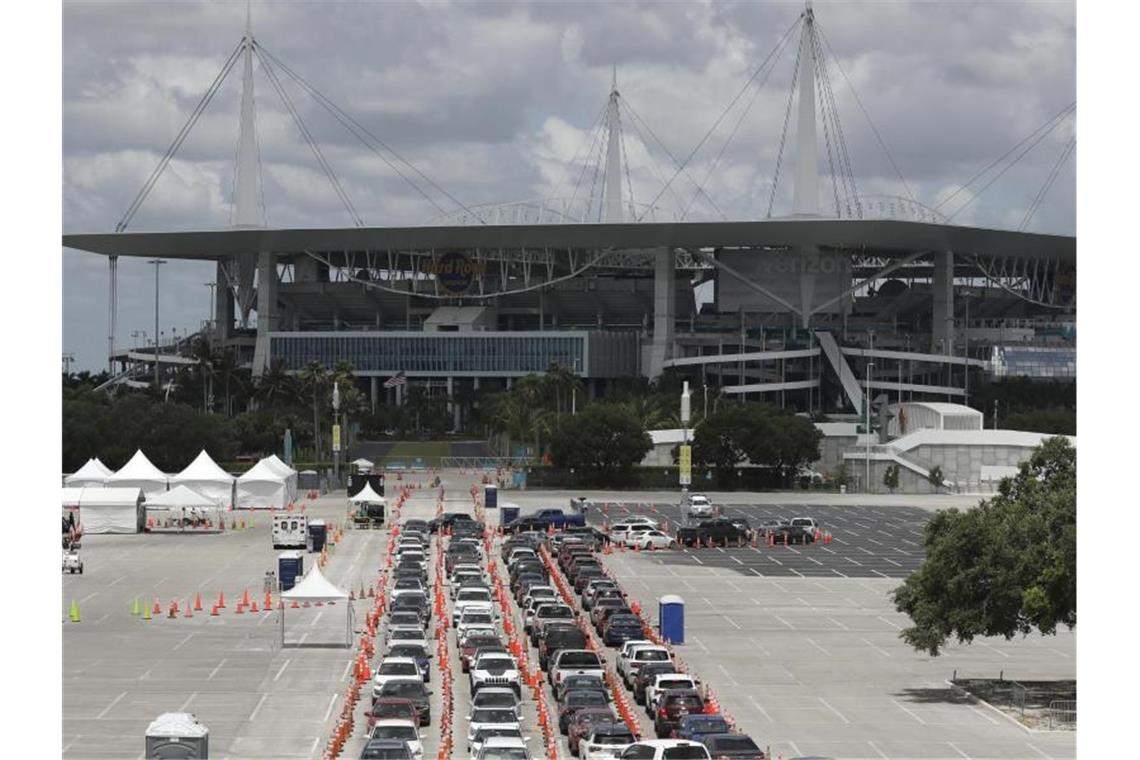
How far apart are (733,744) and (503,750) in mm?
4173

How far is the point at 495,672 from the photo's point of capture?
150 feet

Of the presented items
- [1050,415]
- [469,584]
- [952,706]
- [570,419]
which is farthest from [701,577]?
[1050,415]

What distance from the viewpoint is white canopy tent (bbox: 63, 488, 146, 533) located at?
97250 millimetres

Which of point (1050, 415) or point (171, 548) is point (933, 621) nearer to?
point (171, 548)

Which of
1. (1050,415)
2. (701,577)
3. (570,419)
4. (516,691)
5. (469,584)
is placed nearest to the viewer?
(516,691)

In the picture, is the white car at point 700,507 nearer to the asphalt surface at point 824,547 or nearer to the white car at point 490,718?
the asphalt surface at point 824,547

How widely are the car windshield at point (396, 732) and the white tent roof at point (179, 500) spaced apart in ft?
199

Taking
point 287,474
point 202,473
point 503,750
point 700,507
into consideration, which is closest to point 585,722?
point 503,750

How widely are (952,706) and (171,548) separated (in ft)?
169

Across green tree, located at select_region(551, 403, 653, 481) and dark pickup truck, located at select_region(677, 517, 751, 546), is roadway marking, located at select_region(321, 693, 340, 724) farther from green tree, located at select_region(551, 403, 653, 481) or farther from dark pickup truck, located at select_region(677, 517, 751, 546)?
green tree, located at select_region(551, 403, 653, 481)

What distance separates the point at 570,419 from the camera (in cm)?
14138

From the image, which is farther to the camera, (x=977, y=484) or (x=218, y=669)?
(x=977, y=484)

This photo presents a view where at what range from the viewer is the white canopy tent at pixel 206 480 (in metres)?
104

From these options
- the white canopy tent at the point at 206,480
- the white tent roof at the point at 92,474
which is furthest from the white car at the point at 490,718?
the white tent roof at the point at 92,474
